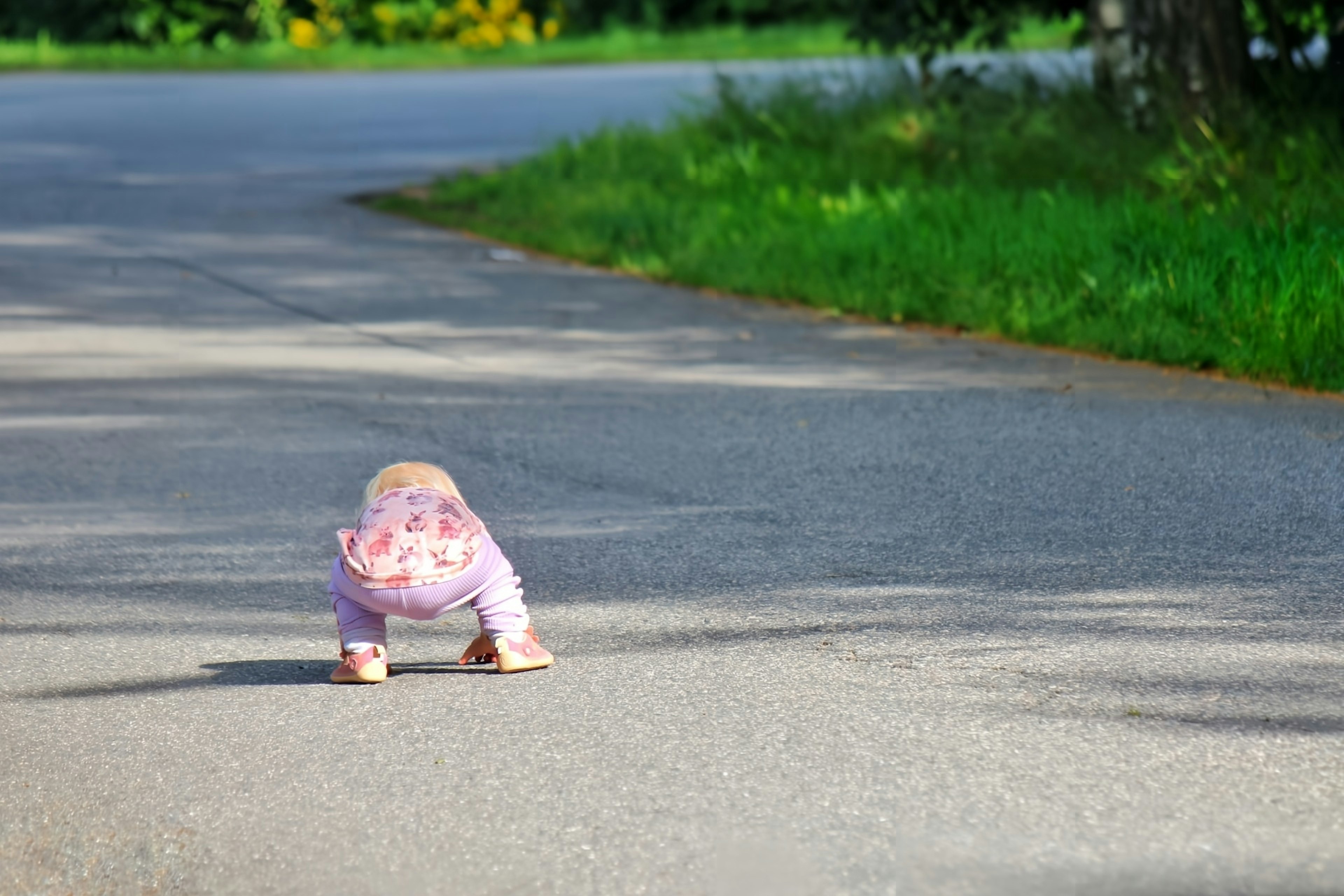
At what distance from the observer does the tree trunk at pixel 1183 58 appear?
41.5 ft

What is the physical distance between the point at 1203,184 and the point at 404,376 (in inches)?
218

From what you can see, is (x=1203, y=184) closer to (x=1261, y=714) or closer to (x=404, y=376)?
(x=404, y=376)

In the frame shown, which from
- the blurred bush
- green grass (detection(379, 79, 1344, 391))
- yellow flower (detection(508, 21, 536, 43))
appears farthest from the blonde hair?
yellow flower (detection(508, 21, 536, 43))

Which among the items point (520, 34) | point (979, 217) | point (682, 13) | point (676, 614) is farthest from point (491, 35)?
point (676, 614)

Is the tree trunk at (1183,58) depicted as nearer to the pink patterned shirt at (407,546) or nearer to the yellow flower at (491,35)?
the pink patterned shirt at (407,546)

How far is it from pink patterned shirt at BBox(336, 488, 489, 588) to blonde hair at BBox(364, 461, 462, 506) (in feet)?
0.55

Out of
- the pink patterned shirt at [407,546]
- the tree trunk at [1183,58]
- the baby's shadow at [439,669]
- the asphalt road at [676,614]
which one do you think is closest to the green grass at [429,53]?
the tree trunk at [1183,58]

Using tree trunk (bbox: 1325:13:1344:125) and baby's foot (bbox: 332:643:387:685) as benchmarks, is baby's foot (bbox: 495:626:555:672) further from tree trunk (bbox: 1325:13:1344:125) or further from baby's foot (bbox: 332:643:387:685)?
tree trunk (bbox: 1325:13:1344:125)

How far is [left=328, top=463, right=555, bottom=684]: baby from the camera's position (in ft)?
14.5

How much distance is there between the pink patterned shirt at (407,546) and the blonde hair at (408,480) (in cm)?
17

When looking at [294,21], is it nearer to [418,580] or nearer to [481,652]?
[481,652]

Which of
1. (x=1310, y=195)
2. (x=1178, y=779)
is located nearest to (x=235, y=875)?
(x=1178, y=779)

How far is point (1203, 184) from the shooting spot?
36.8 ft

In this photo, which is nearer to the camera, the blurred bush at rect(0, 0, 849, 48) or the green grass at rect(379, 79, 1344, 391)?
the green grass at rect(379, 79, 1344, 391)
